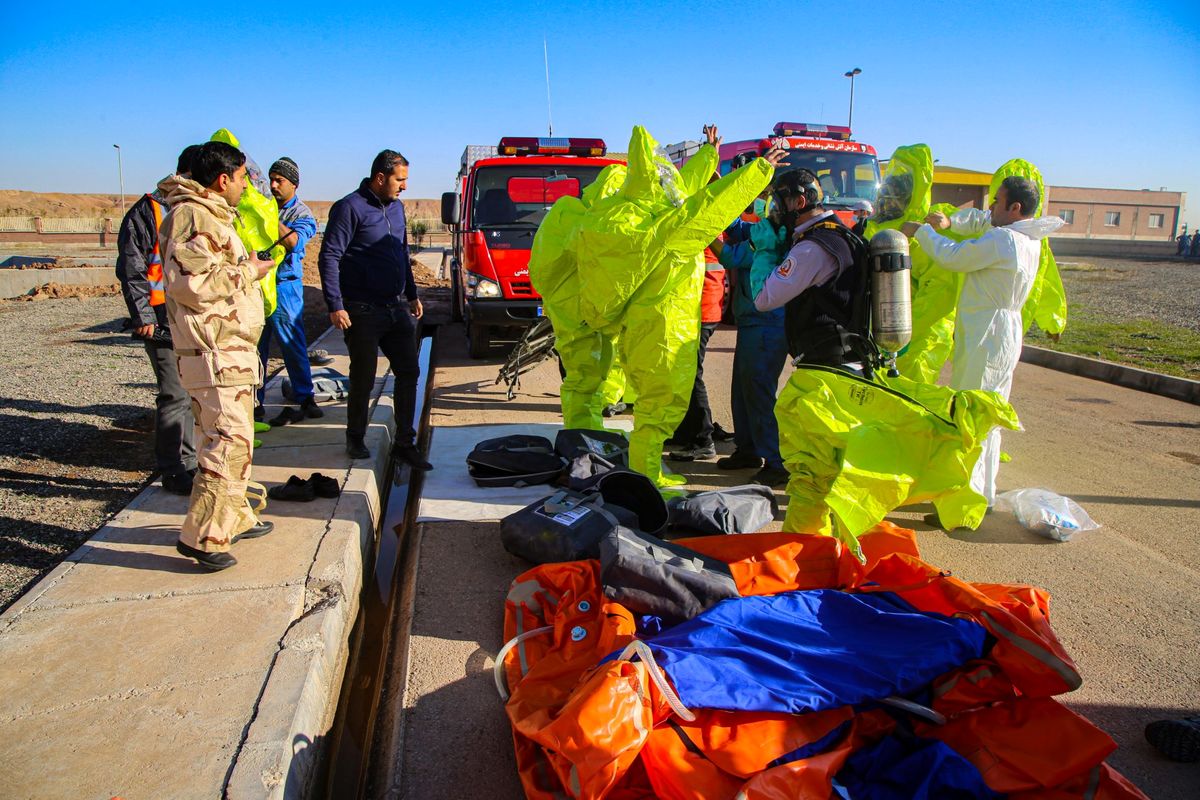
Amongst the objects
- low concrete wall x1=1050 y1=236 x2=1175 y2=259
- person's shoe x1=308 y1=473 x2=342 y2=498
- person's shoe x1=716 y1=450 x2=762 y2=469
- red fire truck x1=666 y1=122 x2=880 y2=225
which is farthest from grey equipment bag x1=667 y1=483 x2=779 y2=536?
low concrete wall x1=1050 y1=236 x2=1175 y2=259

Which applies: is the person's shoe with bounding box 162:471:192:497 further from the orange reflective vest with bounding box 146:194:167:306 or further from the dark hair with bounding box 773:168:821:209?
the dark hair with bounding box 773:168:821:209

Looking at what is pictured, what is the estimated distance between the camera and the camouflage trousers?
339 centimetres

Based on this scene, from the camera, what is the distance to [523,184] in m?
8.82

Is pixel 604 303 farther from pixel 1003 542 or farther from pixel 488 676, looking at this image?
pixel 1003 542

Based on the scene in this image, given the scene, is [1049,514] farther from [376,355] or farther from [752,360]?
[376,355]

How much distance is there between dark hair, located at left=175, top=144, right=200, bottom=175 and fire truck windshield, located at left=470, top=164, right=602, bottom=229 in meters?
5.13

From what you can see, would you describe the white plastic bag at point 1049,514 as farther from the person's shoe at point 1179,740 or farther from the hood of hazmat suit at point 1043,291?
the person's shoe at point 1179,740

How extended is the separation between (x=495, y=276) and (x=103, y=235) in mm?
36912

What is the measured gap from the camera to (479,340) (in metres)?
8.97

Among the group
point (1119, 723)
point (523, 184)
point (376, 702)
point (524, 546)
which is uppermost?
point (523, 184)

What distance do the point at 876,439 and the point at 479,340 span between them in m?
6.42

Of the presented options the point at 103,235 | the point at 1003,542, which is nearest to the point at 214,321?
the point at 1003,542

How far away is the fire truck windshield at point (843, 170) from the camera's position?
10.6 m

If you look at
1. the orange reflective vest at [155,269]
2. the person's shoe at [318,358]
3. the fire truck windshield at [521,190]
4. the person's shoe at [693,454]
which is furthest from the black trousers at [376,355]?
the fire truck windshield at [521,190]
